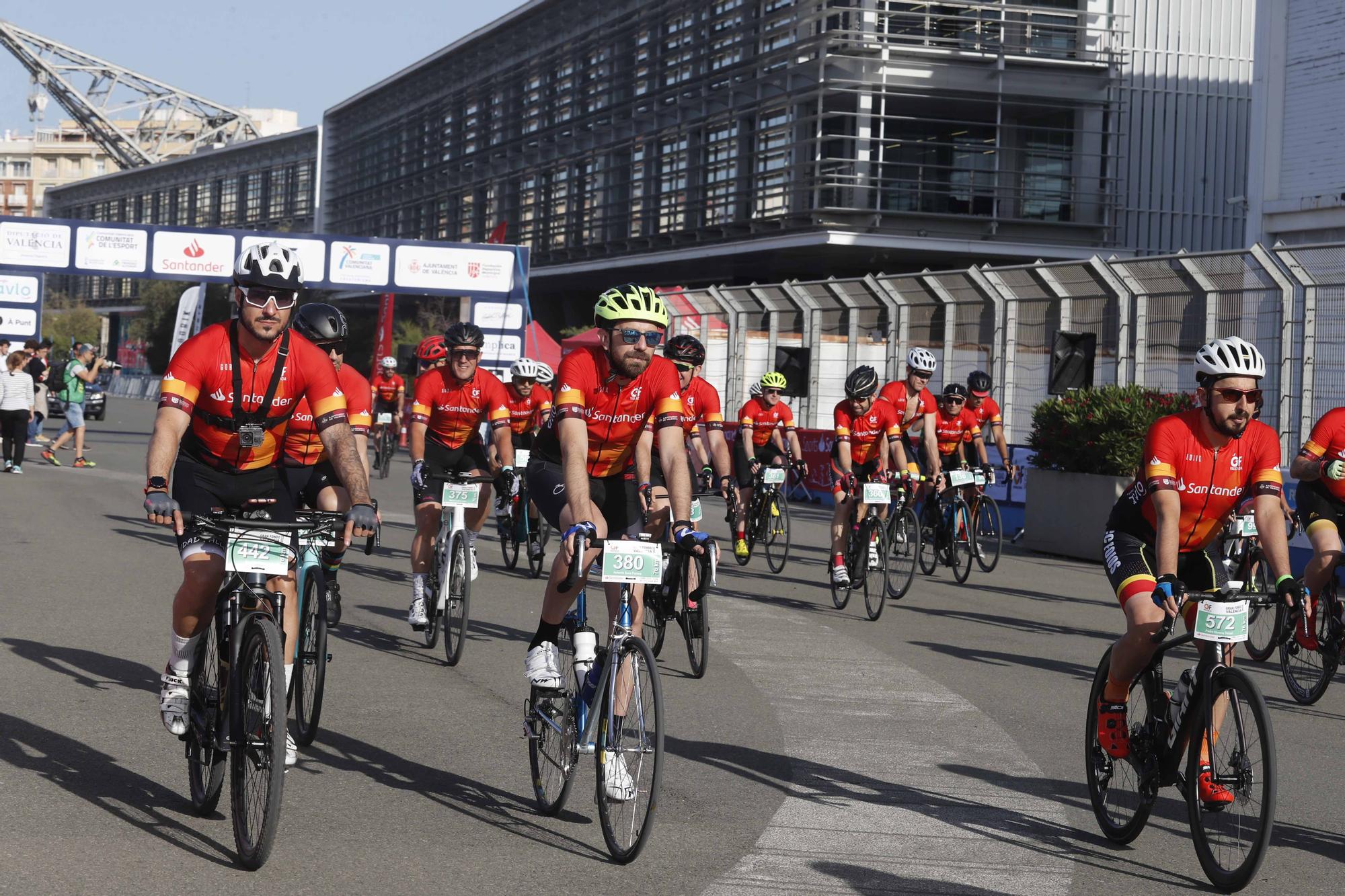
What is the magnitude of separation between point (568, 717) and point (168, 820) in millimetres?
1424

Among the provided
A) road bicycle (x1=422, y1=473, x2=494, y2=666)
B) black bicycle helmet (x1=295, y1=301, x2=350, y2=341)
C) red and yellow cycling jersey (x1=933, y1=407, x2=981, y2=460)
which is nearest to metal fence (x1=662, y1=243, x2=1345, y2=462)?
red and yellow cycling jersey (x1=933, y1=407, x2=981, y2=460)

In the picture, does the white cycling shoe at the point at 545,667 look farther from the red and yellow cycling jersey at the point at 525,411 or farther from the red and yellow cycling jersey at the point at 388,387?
the red and yellow cycling jersey at the point at 388,387

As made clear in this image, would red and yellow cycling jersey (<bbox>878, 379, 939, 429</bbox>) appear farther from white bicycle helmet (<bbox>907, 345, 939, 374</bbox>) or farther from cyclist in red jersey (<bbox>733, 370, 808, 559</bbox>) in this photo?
cyclist in red jersey (<bbox>733, 370, 808, 559</bbox>)

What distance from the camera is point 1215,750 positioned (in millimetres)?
5410

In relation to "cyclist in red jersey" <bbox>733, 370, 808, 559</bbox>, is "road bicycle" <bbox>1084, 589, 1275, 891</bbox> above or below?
below

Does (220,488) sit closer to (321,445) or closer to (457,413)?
(321,445)

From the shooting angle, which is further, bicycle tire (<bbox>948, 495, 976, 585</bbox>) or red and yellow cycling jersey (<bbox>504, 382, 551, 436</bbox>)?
bicycle tire (<bbox>948, 495, 976, 585</bbox>)

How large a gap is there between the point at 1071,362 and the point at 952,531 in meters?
4.97

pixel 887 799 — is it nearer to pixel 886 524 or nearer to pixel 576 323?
pixel 886 524

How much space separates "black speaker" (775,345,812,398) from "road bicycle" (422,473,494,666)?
A: 17120 millimetres

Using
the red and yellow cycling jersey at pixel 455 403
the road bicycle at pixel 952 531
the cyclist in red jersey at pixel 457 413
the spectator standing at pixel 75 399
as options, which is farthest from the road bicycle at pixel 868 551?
the spectator standing at pixel 75 399

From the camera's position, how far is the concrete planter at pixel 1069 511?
57.4ft

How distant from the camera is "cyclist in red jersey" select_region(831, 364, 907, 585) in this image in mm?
12938

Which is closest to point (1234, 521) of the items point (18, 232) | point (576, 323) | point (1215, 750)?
point (1215, 750)
